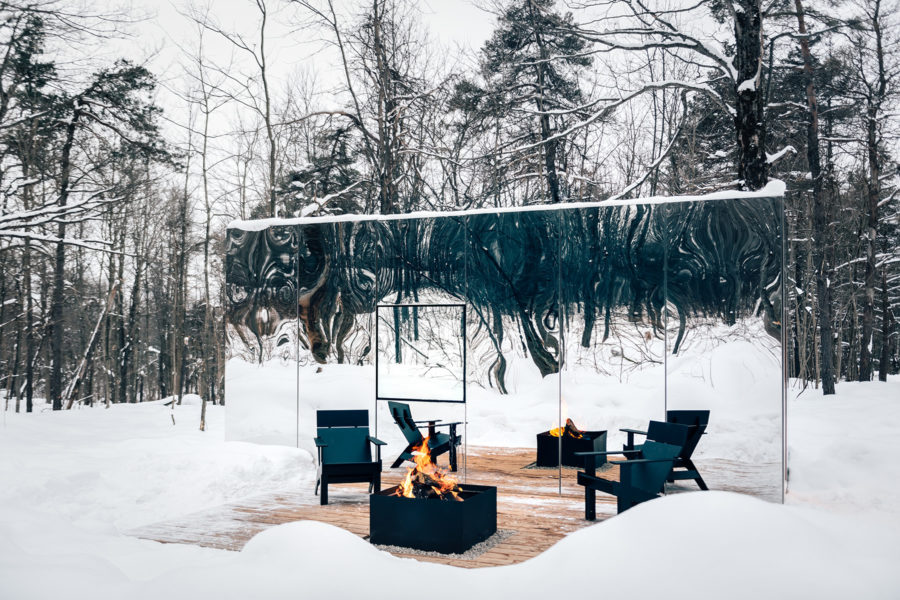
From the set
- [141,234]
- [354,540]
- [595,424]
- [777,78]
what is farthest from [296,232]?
[141,234]

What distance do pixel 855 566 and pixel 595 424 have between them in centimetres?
463

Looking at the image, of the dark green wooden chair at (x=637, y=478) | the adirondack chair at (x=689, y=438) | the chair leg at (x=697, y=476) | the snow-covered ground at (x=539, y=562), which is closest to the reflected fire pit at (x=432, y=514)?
the dark green wooden chair at (x=637, y=478)

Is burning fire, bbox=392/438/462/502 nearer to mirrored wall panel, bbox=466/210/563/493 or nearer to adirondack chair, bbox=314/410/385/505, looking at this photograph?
adirondack chair, bbox=314/410/385/505

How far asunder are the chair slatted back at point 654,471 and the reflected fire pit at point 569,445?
6.41 feet

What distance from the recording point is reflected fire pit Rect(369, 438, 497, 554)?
5102mm

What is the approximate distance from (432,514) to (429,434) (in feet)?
10.1

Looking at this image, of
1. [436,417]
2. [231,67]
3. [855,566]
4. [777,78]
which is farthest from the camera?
[231,67]

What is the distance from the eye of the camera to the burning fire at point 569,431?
807cm

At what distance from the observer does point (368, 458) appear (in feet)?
24.7

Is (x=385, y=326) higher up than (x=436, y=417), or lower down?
higher up

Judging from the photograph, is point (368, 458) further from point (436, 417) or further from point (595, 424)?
point (595, 424)

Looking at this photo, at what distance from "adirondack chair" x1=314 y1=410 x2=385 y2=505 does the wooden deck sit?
242mm

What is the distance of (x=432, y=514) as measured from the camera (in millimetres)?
5160

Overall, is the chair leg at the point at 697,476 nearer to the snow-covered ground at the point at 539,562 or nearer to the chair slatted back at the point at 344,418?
the snow-covered ground at the point at 539,562
